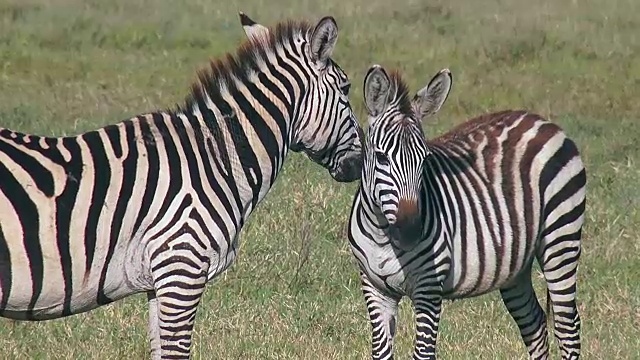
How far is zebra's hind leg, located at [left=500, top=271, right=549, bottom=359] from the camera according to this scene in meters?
6.73

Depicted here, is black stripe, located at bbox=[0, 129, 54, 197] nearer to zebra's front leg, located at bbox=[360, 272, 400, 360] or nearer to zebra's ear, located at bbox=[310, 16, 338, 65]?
zebra's ear, located at bbox=[310, 16, 338, 65]

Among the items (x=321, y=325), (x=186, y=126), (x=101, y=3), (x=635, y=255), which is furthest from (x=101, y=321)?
(x=101, y=3)

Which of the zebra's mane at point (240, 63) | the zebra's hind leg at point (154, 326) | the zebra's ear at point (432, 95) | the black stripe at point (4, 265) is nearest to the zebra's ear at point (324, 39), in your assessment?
the zebra's mane at point (240, 63)

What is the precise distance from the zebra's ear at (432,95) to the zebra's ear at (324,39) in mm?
581

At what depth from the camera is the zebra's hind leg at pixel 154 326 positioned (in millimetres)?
5434

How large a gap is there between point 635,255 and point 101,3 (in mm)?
14990

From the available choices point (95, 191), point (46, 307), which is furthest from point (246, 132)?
point (46, 307)

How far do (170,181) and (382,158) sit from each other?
1.04 metres

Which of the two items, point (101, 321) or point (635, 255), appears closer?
point (101, 321)

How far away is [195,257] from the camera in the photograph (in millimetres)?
5176

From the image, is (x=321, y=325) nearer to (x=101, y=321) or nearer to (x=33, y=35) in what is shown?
(x=101, y=321)

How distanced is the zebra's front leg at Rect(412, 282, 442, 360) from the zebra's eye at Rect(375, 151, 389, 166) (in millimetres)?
653

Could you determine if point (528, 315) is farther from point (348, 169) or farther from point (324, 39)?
point (324, 39)

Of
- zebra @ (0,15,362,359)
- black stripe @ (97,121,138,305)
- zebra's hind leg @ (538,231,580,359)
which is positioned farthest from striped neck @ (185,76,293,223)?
zebra's hind leg @ (538,231,580,359)
